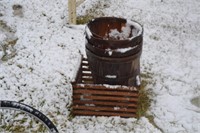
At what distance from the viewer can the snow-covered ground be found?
15.6ft

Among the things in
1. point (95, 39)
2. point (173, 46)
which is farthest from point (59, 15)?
point (95, 39)

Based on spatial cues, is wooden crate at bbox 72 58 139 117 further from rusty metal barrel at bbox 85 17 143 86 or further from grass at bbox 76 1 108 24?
grass at bbox 76 1 108 24

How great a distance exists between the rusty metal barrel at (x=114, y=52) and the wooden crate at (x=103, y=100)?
17 cm

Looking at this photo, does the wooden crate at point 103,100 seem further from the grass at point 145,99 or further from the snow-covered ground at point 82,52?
the grass at point 145,99

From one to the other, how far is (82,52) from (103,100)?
2.24m

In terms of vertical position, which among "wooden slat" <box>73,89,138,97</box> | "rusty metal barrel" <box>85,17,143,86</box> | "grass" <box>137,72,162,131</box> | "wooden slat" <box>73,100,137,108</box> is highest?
"rusty metal barrel" <box>85,17,143,86</box>

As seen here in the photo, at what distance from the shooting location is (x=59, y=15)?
822 cm

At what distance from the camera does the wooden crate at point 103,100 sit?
4.51 m

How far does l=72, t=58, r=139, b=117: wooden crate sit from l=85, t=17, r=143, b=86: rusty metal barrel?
0.54ft

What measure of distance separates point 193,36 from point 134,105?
12.3 ft

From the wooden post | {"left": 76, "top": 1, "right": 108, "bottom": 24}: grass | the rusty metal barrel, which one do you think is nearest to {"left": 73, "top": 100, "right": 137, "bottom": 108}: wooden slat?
the rusty metal barrel

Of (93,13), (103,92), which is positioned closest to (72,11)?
(93,13)

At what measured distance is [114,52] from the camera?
4.23 meters

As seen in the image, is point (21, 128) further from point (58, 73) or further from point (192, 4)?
point (192, 4)
